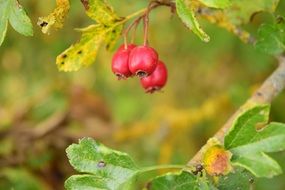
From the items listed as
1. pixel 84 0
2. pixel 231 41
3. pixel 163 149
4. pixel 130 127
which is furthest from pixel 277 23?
Answer: pixel 130 127

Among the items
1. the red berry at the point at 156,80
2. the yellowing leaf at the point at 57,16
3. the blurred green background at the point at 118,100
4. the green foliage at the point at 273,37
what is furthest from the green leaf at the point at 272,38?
the blurred green background at the point at 118,100

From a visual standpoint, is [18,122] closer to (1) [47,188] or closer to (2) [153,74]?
(1) [47,188]

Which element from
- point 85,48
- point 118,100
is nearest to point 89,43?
point 85,48

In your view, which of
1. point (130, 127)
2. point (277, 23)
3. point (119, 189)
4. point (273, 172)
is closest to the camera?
point (273, 172)

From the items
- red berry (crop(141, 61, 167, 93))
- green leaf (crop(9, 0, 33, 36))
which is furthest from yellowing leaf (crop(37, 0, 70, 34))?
red berry (crop(141, 61, 167, 93))

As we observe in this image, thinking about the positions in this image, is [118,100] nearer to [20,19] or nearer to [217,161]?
[20,19]

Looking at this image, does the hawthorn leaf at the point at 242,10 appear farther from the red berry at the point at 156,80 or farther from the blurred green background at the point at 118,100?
the blurred green background at the point at 118,100
